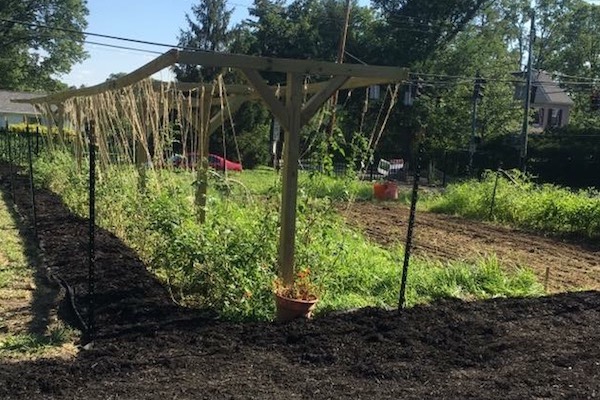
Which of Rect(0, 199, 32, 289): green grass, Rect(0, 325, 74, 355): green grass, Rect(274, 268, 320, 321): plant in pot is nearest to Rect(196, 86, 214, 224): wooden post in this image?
Rect(274, 268, 320, 321): plant in pot

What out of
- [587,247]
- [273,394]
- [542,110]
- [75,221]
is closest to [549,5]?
[542,110]

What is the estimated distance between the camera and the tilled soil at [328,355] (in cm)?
344

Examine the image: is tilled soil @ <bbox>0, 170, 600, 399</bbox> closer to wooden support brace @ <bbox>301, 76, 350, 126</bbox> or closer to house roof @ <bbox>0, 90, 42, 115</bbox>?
wooden support brace @ <bbox>301, 76, 350, 126</bbox>

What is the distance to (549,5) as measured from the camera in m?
59.2

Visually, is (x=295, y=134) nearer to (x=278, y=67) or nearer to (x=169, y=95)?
(x=278, y=67)

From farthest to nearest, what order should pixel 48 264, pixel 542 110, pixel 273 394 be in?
pixel 542 110 → pixel 48 264 → pixel 273 394

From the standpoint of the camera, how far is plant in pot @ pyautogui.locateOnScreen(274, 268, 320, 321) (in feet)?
15.4

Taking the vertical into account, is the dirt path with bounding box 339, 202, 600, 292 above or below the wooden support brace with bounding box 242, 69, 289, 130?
below

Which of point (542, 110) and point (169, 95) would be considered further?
point (542, 110)

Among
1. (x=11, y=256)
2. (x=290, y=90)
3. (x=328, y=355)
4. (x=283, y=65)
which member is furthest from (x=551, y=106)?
(x=328, y=355)

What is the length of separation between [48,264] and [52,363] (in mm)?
3084

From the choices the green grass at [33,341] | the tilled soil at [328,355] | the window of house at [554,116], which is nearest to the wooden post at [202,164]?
the tilled soil at [328,355]

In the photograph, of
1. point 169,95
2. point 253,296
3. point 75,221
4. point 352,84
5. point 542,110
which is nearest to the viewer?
point 253,296

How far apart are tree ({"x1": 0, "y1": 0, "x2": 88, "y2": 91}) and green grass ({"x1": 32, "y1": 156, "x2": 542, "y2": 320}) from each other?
140 feet
